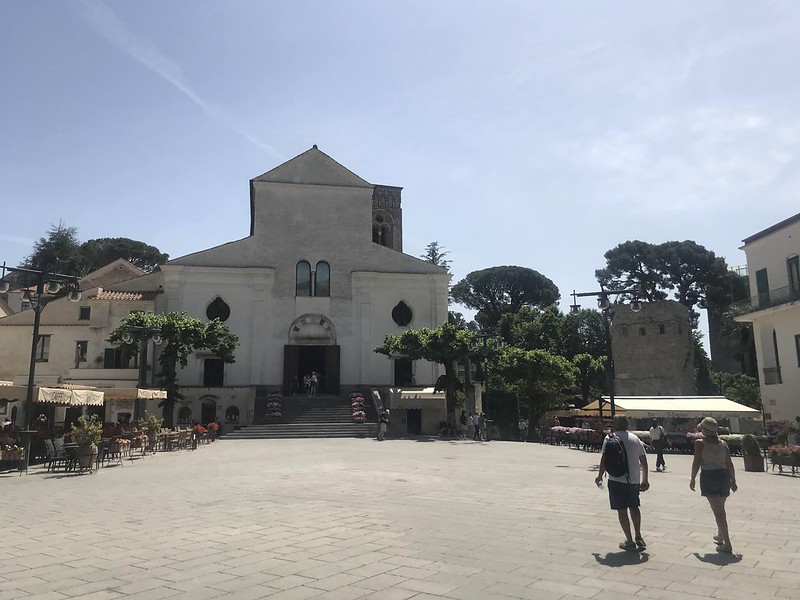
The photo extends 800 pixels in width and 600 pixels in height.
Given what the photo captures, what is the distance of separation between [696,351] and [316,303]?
1621 inches

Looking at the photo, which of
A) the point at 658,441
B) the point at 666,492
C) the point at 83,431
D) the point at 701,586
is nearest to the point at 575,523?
the point at 701,586

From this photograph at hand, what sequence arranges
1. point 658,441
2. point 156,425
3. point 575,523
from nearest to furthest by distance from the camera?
point 575,523 < point 658,441 < point 156,425

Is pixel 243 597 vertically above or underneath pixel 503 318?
underneath

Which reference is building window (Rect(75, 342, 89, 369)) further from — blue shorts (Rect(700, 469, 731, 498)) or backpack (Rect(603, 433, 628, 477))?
blue shorts (Rect(700, 469, 731, 498))

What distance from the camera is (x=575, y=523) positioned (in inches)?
351

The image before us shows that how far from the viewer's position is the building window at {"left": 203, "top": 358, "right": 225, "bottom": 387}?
38.2 m

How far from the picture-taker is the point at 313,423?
3197 centimetres

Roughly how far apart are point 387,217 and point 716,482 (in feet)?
164

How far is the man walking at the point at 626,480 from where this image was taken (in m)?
7.21

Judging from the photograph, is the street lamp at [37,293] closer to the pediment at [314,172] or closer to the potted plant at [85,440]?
the potted plant at [85,440]

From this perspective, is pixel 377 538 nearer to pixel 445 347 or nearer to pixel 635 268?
pixel 445 347

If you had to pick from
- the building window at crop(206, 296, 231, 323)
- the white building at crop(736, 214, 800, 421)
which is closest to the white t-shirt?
the white building at crop(736, 214, 800, 421)

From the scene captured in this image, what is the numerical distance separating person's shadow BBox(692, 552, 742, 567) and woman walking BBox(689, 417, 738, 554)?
192 millimetres

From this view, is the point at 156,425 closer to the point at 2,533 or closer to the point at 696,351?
the point at 2,533
